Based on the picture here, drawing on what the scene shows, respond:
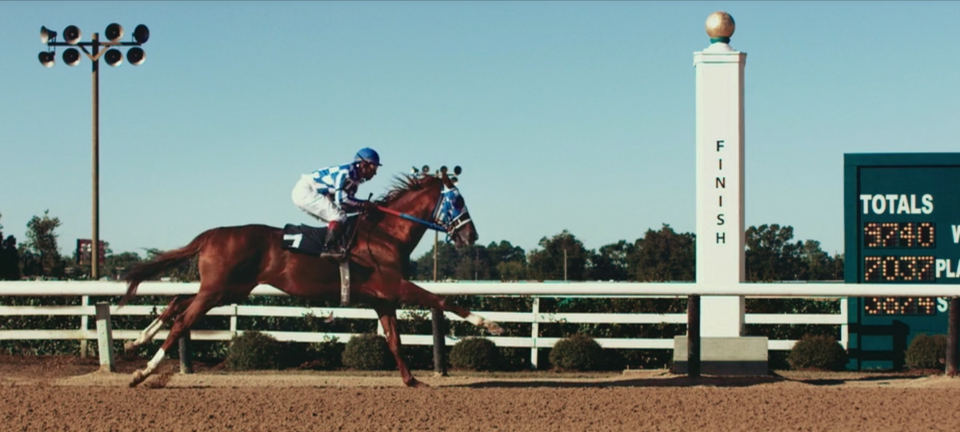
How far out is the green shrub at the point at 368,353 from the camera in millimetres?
10391

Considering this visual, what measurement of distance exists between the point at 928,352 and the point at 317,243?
620 cm

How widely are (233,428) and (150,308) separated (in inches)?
200

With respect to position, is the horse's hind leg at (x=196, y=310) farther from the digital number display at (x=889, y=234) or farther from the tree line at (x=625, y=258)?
the tree line at (x=625, y=258)

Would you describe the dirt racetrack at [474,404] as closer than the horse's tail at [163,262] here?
Yes

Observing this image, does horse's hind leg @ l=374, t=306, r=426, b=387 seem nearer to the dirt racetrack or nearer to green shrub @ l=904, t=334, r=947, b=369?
the dirt racetrack

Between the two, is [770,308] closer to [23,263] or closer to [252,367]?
[252,367]

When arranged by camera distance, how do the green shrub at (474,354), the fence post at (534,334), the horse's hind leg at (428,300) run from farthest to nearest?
the fence post at (534,334) < the green shrub at (474,354) < the horse's hind leg at (428,300)

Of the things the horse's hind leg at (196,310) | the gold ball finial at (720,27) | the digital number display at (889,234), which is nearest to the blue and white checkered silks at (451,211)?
the horse's hind leg at (196,310)

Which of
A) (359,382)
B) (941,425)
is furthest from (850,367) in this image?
(359,382)

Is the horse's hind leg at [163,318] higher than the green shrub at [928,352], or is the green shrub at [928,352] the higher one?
the horse's hind leg at [163,318]

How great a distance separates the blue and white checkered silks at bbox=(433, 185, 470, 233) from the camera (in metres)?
8.40

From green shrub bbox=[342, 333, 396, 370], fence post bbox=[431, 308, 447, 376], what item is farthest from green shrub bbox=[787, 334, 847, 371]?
green shrub bbox=[342, 333, 396, 370]

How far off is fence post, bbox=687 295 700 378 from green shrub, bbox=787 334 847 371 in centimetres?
223

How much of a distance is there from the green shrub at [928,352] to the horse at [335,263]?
16.0ft
